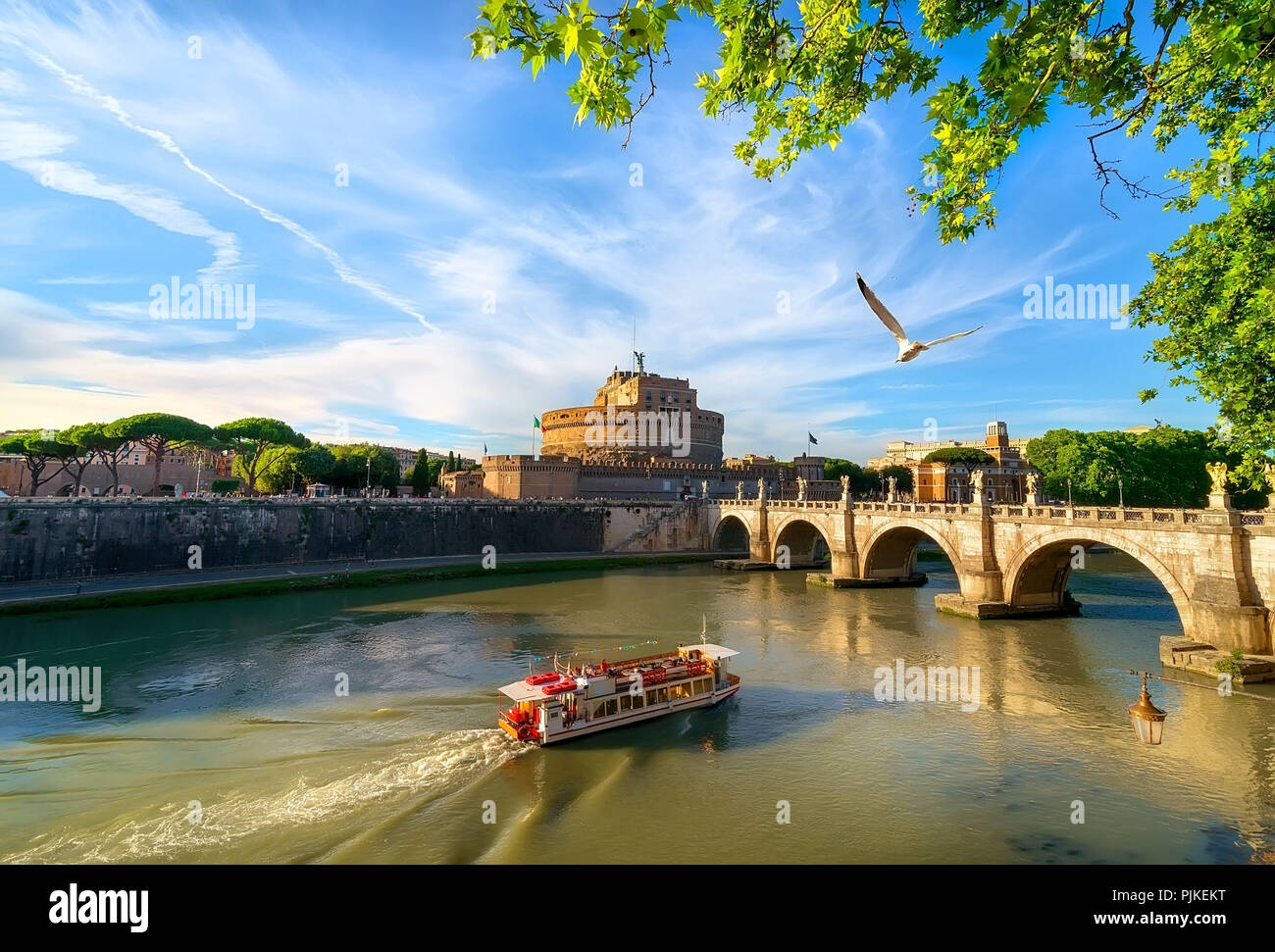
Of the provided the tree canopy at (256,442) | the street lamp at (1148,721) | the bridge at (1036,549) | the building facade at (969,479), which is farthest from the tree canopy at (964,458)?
the street lamp at (1148,721)

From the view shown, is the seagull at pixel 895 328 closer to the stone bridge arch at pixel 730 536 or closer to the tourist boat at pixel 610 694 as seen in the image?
the tourist boat at pixel 610 694

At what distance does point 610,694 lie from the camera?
17766mm

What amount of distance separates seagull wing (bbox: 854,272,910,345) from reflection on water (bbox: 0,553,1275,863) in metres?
9.03

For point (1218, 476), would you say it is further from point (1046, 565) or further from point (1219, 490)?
point (1046, 565)

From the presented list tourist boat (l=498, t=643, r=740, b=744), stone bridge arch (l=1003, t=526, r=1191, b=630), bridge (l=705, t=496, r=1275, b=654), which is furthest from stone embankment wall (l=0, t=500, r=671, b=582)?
stone bridge arch (l=1003, t=526, r=1191, b=630)

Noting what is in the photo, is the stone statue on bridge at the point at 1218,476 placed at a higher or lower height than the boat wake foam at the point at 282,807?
higher

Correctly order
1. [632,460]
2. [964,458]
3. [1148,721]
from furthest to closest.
→ [964,458] → [632,460] → [1148,721]

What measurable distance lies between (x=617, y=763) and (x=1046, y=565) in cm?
2591

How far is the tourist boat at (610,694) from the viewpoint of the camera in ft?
54.3

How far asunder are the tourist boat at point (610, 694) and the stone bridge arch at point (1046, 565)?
17.4 meters

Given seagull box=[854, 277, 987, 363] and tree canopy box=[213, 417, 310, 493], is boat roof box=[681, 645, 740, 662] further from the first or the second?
tree canopy box=[213, 417, 310, 493]

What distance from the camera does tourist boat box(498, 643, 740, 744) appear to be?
651 inches

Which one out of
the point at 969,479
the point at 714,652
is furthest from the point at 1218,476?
the point at 969,479
